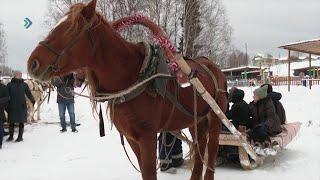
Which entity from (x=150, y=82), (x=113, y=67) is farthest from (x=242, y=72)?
(x=113, y=67)

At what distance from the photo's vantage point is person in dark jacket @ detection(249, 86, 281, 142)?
22.7 ft

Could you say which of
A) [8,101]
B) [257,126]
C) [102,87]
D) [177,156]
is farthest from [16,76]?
[102,87]

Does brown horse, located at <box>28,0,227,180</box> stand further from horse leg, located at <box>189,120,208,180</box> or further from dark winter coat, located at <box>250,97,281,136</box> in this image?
dark winter coat, located at <box>250,97,281,136</box>

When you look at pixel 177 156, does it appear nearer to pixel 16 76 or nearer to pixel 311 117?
pixel 16 76

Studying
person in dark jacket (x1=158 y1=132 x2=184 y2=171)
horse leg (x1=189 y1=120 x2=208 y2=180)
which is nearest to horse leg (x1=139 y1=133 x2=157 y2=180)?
horse leg (x1=189 y1=120 x2=208 y2=180)

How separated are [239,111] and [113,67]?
371 cm

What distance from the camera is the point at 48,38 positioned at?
363 cm

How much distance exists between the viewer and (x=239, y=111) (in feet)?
24.0

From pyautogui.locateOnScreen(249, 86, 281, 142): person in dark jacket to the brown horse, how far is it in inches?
89.8

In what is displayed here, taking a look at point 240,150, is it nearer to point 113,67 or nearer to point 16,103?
point 113,67

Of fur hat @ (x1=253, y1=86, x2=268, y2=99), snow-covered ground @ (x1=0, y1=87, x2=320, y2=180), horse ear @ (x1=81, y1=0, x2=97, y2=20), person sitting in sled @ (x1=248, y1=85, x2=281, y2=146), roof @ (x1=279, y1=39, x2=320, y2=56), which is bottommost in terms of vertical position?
snow-covered ground @ (x1=0, y1=87, x2=320, y2=180)

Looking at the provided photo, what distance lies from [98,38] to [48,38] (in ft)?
1.52

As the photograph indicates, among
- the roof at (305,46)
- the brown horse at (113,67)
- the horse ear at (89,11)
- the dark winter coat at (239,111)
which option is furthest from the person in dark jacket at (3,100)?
the roof at (305,46)

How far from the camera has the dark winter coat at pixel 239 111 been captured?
7.30 meters
